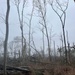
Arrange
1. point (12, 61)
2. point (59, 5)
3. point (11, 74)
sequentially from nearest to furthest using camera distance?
1. point (11, 74)
2. point (12, 61)
3. point (59, 5)

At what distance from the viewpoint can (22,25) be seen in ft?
111

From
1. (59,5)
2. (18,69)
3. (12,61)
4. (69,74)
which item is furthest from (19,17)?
(69,74)

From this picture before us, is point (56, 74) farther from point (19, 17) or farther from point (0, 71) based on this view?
point (19, 17)

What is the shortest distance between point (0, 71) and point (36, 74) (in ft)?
8.53

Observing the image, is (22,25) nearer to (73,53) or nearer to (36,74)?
(73,53)

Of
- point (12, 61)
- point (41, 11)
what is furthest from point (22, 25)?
point (12, 61)

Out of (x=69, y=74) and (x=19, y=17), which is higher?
(x=19, y=17)

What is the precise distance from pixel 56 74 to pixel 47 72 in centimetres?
71

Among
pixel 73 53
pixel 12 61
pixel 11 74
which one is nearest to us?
pixel 11 74

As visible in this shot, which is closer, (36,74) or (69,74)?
(69,74)

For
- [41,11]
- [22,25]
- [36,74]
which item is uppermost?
[41,11]

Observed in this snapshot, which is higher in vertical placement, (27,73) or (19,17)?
(19,17)

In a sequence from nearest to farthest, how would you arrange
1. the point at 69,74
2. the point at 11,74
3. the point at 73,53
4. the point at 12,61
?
the point at 69,74 < the point at 11,74 < the point at 12,61 < the point at 73,53

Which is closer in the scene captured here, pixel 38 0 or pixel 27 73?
pixel 27 73
